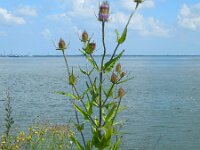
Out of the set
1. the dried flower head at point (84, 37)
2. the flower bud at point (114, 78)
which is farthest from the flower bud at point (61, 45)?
the flower bud at point (114, 78)

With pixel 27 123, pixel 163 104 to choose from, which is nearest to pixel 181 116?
pixel 163 104

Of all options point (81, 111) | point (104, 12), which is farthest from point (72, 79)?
point (104, 12)

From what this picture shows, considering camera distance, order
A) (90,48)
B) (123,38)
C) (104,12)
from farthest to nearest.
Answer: (90,48) < (123,38) < (104,12)

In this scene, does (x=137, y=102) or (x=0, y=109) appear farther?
(x=137, y=102)

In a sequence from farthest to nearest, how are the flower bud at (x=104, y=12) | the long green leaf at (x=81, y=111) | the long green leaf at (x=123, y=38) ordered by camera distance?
the long green leaf at (x=81, y=111) → the long green leaf at (x=123, y=38) → the flower bud at (x=104, y=12)

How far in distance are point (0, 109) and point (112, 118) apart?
19.5 m

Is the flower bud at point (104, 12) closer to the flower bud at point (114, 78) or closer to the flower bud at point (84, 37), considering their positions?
the flower bud at point (84, 37)

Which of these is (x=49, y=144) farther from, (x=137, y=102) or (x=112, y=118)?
(x=137, y=102)

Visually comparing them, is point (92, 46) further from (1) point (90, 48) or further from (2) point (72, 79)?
(2) point (72, 79)

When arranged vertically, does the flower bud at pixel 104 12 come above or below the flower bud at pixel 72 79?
above

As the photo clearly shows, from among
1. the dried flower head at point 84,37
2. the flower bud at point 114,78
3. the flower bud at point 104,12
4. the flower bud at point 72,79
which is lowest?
the flower bud at point 72,79

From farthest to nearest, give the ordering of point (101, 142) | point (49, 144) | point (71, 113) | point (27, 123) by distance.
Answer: point (71, 113), point (27, 123), point (49, 144), point (101, 142)

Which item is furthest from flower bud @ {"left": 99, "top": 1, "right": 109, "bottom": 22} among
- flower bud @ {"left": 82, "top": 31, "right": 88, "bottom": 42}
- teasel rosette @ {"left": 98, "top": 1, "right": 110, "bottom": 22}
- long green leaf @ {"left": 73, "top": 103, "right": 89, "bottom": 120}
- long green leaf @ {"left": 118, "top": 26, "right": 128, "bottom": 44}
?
long green leaf @ {"left": 73, "top": 103, "right": 89, "bottom": 120}

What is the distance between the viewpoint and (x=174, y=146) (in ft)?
53.0
